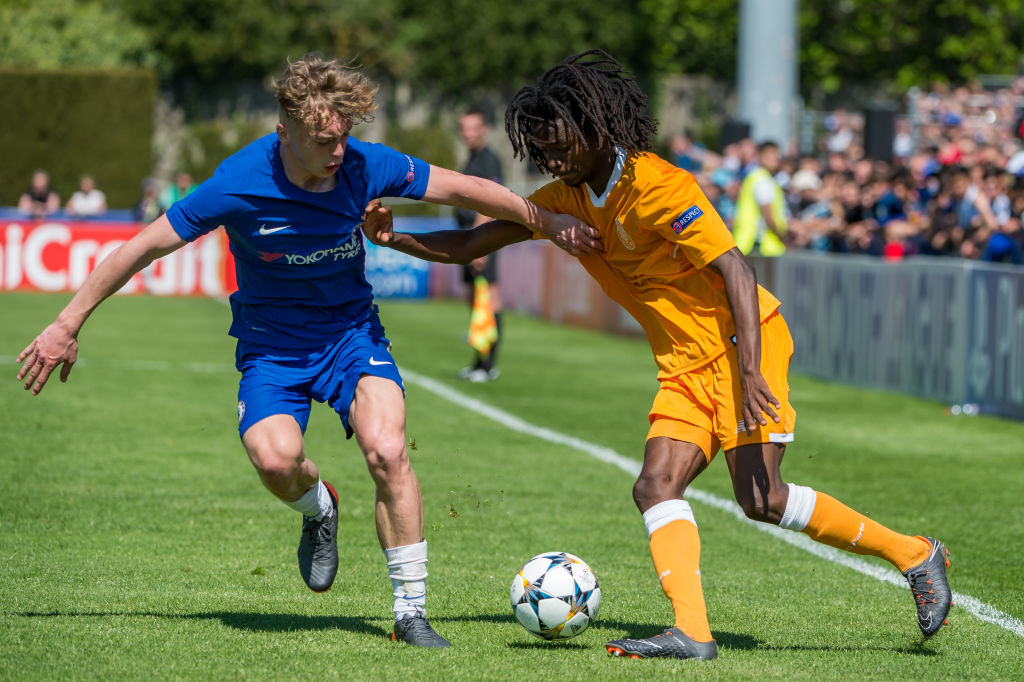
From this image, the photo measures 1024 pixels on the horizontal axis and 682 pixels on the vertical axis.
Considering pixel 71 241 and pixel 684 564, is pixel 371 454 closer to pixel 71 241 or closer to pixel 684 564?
pixel 684 564

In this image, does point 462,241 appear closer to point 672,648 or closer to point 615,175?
point 615,175

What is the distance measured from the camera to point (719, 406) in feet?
17.1

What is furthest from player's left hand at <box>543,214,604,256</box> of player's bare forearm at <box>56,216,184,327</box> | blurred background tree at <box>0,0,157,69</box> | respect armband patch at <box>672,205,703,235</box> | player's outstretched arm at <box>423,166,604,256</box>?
blurred background tree at <box>0,0,157,69</box>

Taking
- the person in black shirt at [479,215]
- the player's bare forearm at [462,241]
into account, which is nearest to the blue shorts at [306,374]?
the player's bare forearm at [462,241]

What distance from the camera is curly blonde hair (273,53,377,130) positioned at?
4984 millimetres

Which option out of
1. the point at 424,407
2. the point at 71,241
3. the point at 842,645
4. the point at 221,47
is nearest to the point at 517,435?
the point at 424,407

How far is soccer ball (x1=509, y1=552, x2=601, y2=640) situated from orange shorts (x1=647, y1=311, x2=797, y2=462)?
58 centimetres

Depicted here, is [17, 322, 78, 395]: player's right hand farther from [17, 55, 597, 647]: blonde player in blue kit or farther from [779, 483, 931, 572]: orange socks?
[779, 483, 931, 572]: orange socks

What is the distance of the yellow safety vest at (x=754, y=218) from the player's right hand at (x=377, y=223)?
34.1ft

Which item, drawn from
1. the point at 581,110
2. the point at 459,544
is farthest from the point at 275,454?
the point at 459,544

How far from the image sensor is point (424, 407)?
40.4 ft

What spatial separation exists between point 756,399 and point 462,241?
1.35 meters

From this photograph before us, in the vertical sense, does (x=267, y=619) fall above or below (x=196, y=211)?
below

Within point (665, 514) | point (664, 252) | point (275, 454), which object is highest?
point (664, 252)
